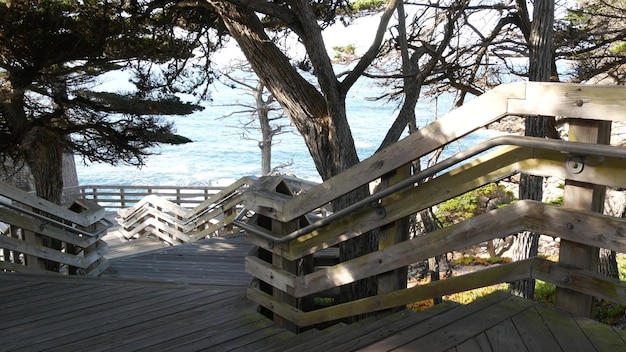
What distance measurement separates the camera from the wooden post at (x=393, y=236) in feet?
9.61

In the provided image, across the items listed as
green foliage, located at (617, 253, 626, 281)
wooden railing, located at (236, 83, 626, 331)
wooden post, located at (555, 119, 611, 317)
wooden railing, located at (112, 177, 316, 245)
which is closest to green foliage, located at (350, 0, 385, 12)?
wooden railing, located at (112, 177, 316, 245)

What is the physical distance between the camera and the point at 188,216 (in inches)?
413

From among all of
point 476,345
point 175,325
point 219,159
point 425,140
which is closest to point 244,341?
point 175,325

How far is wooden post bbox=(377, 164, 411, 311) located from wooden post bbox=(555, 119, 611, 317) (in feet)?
2.70

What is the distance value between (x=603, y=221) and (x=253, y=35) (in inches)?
160

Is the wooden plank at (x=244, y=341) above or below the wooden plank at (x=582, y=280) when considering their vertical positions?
below

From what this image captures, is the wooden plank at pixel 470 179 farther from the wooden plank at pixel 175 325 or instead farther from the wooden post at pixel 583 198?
the wooden plank at pixel 175 325

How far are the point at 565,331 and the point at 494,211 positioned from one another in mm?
608

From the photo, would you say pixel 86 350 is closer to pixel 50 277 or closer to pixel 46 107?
pixel 50 277

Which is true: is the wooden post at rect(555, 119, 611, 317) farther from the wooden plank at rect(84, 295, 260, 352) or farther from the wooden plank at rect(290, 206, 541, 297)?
the wooden plank at rect(84, 295, 260, 352)

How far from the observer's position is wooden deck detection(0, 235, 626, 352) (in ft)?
8.32

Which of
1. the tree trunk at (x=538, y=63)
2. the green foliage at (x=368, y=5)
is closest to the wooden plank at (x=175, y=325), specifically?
the tree trunk at (x=538, y=63)

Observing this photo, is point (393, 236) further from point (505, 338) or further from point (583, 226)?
point (583, 226)

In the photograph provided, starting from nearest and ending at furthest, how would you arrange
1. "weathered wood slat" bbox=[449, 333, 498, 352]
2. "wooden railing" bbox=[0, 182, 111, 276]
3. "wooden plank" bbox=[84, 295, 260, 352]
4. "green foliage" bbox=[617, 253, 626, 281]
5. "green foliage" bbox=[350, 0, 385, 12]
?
"weathered wood slat" bbox=[449, 333, 498, 352] < "wooden plank" bbox=[84, 295, 260, 352] < "wooden railing" bbox=[0, 182, 111, 276] < "green foliage" bbox=[617, 253, 626, 281] < "green foliage" bbox=[350, 0, 385, 12]
